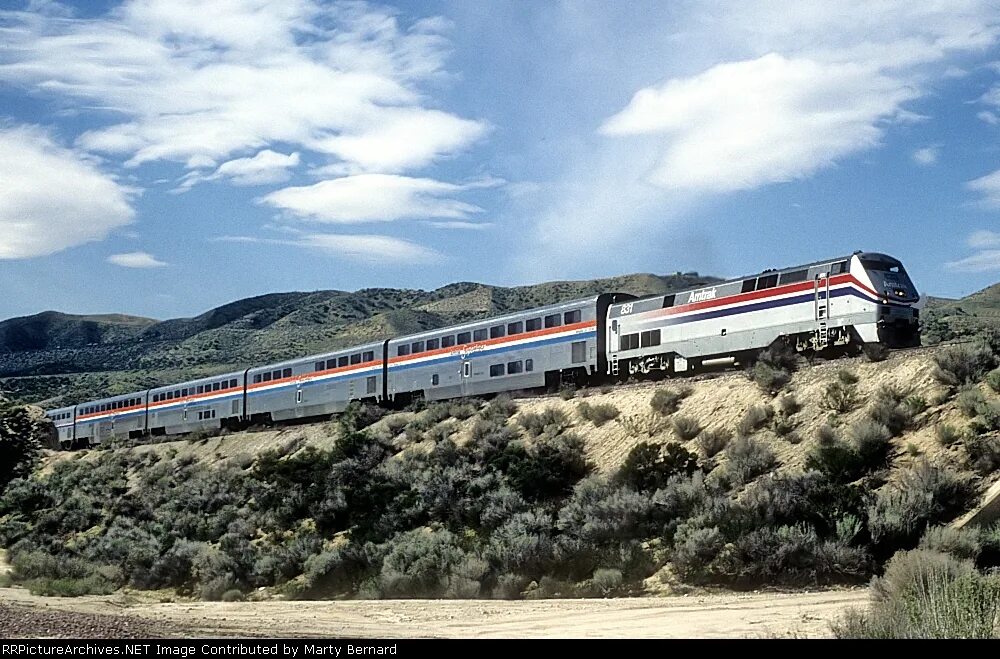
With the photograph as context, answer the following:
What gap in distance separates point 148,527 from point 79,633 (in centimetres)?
2384

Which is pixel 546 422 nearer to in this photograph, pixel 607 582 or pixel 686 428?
pixel 686 428

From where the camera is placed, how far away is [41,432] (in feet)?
247

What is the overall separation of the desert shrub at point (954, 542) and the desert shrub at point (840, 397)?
7001mm

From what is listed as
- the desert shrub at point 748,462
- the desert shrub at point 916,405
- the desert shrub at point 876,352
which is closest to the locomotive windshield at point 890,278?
the desert shrub at point 876,352

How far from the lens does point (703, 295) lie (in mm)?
29109

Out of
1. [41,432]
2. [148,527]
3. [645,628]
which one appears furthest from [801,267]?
[41,432]

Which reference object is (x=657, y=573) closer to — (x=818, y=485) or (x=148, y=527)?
(x=818, y=485)

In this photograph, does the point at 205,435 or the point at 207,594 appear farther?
the point at 205,435

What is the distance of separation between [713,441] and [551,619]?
10660mm

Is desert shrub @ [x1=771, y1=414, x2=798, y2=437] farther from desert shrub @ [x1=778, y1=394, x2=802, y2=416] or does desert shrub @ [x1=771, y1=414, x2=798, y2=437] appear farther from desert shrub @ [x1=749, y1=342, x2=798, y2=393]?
desert shrub @ [x1=749, y1=342, x2=798, y2=393]

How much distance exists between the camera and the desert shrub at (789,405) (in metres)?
24.4

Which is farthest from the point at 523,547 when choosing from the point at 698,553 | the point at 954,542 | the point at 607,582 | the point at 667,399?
the point at 667,399

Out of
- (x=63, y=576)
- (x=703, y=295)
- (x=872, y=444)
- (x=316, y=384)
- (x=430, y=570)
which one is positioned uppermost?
(x=703, y=295)

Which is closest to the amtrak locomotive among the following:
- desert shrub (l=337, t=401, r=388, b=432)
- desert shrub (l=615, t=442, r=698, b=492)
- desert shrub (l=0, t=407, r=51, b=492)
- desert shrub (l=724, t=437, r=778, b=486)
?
desert shrub (l=337, t=401, r=388, b=432)
